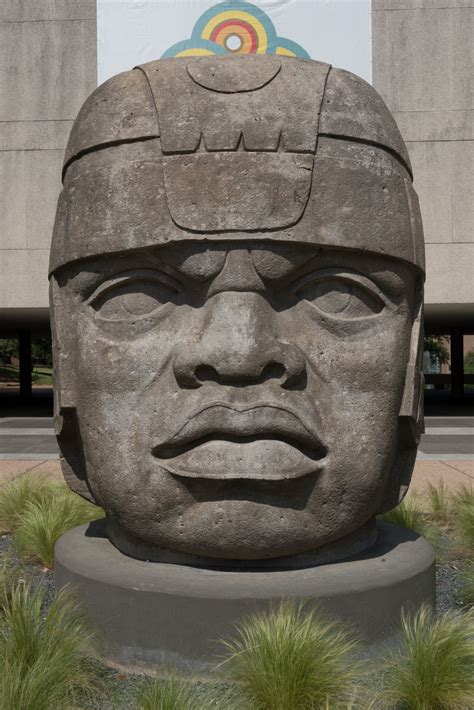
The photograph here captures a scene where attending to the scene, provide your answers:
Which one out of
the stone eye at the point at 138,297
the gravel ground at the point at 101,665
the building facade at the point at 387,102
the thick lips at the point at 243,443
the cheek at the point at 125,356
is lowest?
the gravel ground at the point at 101,665

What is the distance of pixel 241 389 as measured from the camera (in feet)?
10.4

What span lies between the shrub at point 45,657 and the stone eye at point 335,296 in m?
1.81

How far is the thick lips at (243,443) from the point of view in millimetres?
3092

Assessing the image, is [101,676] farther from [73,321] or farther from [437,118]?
[437,118]

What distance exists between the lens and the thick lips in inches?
122

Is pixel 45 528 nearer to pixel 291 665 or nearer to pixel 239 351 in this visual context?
pixel 239 351

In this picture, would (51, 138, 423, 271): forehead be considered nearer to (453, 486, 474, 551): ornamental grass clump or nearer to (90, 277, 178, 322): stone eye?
(90, 277, 178, 322): stone eye

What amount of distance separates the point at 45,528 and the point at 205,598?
232 centimetres

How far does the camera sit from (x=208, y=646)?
A: 3.05m

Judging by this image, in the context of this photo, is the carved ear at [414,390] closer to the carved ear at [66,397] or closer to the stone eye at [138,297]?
the stone eye at [138,297]

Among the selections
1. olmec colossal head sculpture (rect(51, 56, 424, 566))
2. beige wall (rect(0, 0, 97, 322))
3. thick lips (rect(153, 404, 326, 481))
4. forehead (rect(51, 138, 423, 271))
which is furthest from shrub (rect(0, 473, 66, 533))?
beige wall (rect(0, 0, 97, 322))

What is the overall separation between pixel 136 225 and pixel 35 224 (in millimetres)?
8745

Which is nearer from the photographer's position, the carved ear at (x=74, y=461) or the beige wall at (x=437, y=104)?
the carved ear at (x=74, y=461)

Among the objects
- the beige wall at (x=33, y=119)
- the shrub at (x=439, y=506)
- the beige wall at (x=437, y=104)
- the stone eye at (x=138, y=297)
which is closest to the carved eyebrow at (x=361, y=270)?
the stone eye at (x=138, y=297)
